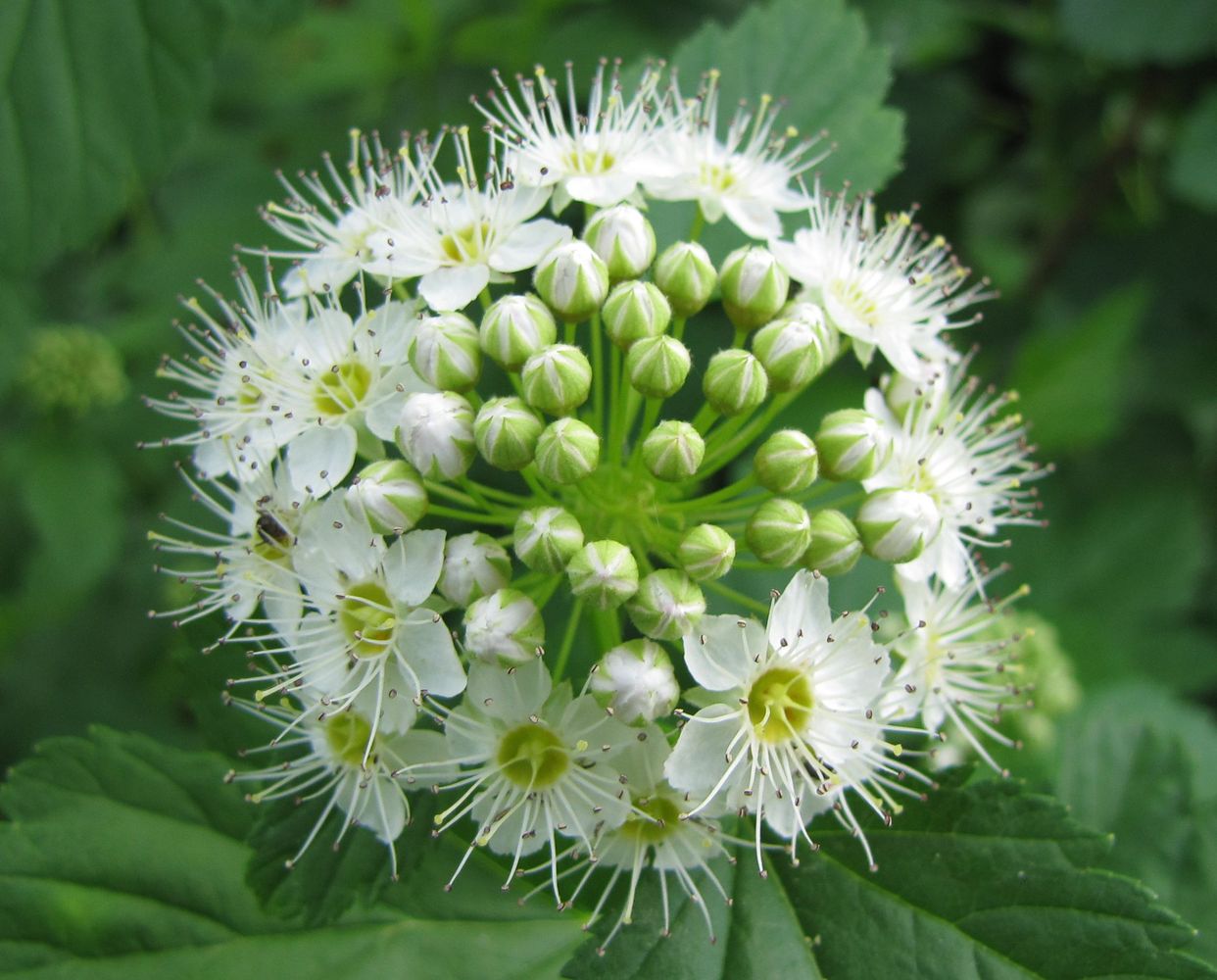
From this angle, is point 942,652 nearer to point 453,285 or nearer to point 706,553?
point 706,553

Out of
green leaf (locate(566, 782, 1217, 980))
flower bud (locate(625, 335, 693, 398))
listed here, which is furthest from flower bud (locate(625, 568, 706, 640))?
green leaf (locate(566, 782, 1217, 980))

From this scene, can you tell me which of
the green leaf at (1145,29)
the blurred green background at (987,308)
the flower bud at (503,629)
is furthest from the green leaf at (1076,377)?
the flower bud at (503,629)

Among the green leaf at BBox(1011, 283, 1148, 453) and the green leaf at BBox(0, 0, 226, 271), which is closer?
the green leaf at BBox(0, 0, 226, 271)

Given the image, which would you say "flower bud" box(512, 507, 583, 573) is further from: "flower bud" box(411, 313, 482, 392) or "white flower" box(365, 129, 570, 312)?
"white flower" box(365, 129, 570, 312)

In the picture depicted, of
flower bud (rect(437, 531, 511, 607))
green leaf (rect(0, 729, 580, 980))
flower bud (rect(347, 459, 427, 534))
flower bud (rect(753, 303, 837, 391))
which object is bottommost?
green leaf (rect(0, 729, 580, 980))

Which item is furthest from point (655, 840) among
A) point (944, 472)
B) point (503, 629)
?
point (944, 472)
